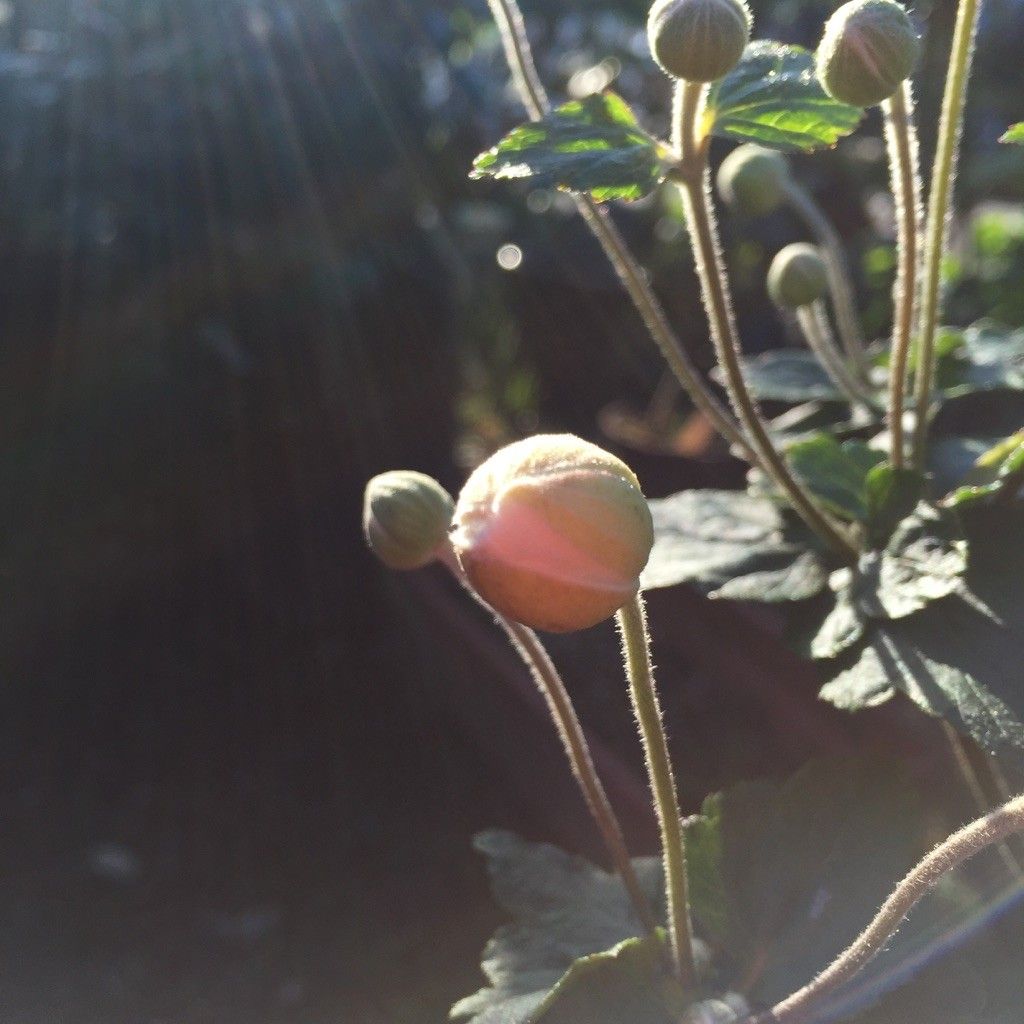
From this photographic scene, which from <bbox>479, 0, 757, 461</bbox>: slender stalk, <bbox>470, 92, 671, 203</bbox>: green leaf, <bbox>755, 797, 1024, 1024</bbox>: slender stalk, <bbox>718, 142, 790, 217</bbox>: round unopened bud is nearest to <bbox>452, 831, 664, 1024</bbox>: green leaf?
<bbox>755, 797, 1024, 1024</bbox>: slender stalk

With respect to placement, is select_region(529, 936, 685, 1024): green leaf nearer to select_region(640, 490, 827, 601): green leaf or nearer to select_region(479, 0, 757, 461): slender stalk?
select_region(640, 490, 827, 601): green leaf

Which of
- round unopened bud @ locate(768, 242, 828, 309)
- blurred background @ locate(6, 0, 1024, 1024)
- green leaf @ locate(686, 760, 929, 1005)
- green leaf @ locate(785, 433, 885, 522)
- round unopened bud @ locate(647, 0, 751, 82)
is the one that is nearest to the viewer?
round unopened bud @ locate(647, 0, 751, 82)

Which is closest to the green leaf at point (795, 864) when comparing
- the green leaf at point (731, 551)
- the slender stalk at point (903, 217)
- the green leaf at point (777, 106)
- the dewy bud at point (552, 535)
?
the green leaf at point (731, 551)

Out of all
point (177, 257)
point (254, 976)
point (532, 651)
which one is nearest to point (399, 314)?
point (177, 257)

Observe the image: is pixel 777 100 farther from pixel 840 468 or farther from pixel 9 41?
pixel 9 41

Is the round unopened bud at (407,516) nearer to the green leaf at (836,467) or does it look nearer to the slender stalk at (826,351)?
the green leaf at (836,467)

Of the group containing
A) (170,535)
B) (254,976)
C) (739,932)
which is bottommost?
(739,932)

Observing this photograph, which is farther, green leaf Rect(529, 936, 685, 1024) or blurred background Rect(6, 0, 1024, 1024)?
blurred background Rect(6, 0, 1024, 1024)
